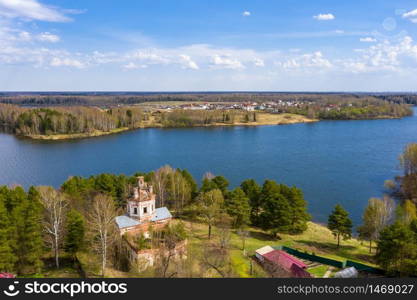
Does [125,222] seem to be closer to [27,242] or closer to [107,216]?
[107,216]

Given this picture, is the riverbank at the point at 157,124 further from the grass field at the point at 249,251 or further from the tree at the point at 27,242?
the tree at the point at 27,242

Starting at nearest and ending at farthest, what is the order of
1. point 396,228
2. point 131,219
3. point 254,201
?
point 396,228, point 131,219, point 254,201

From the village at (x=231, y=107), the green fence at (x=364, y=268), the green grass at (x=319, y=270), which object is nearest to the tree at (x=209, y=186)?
the green grass at (x=319, y=270)

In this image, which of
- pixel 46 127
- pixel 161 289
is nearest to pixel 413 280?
pixel 161 289

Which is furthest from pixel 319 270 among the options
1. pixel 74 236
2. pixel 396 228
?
pixel 74 236

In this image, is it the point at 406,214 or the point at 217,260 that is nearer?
the point at 217,260

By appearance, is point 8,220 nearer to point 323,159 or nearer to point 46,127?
point 323,159

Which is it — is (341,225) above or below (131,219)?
below
